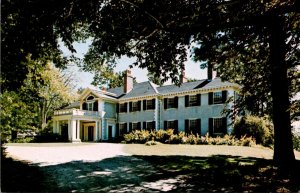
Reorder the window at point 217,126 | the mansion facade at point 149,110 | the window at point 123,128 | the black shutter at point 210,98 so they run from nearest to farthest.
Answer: the window at point 217,126
the mansion facade at point 149,110
the black shutter at point 210,98
the window at point 123,128

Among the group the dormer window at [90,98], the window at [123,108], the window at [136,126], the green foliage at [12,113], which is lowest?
the window at [136,126]

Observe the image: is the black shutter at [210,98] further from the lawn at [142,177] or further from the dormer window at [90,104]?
the lawn at [142,177]

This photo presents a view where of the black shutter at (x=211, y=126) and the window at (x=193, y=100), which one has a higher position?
the window at (x=193, y=100)

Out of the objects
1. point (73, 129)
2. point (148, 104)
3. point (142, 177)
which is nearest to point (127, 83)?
point (148, 104)

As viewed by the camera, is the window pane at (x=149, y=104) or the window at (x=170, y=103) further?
the window pane at (x=149, y=104)

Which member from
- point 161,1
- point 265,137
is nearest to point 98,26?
point 161,1

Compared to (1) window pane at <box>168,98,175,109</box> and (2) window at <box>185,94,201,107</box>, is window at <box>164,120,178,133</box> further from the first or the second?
(2) window at <box>185,94,201,107</box>

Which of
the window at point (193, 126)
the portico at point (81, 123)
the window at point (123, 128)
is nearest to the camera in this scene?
the window at point (193, 126)

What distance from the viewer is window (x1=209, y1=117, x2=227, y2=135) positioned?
94.8 ft

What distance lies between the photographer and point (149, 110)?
35.6 metres

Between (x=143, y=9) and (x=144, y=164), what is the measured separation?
7.27 metres

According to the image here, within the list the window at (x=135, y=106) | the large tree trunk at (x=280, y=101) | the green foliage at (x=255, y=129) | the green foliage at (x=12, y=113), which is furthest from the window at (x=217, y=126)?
the green foliage at (x=12, y=113)

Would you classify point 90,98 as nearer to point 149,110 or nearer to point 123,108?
point 123,108

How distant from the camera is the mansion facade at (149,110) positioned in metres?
29.9
